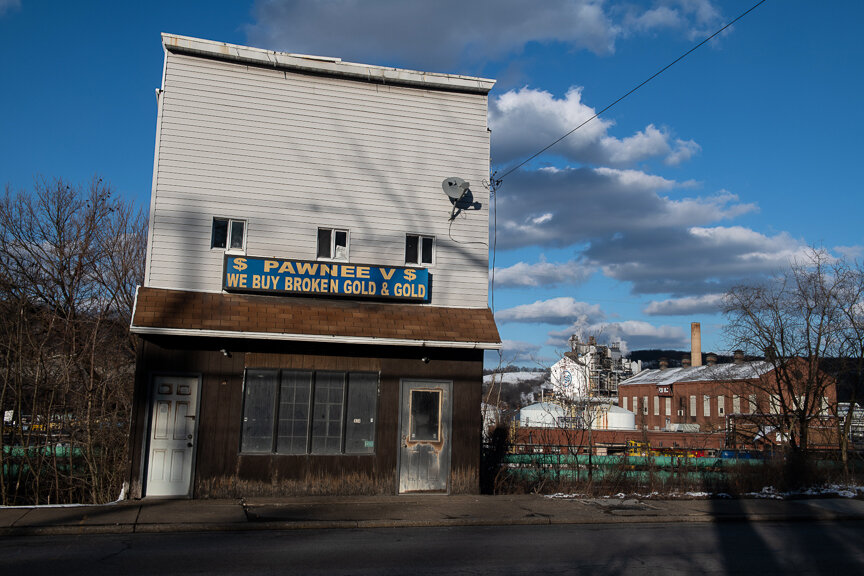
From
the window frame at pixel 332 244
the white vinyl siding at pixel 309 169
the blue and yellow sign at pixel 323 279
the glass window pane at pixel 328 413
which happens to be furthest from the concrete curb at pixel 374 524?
the window frame at pixel 332 244

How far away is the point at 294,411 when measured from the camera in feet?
50.4

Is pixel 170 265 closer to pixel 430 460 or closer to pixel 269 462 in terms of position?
pixel 269 462

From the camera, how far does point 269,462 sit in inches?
590

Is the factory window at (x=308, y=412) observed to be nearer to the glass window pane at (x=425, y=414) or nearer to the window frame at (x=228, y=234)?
the glass window pane at (x=425, y=414)

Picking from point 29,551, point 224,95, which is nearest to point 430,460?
point 29,551

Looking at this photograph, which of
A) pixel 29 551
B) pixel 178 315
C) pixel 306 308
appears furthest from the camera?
A: pixel 306 308

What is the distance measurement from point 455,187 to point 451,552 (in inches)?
A: 350

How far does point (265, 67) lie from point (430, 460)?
9.56 meters

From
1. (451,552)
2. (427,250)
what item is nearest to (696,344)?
(427,250)

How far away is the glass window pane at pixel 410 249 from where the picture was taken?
16875 millimetres

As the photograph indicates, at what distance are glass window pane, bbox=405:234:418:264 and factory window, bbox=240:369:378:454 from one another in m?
2.89

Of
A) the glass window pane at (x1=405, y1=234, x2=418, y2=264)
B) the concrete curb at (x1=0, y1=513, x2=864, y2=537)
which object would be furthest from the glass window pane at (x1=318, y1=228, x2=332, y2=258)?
the concrete curb at (x1=0, y1=513, x2=864, y2=537)

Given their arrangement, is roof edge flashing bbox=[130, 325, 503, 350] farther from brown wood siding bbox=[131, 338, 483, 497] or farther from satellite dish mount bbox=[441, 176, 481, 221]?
satellite dish mount bbox=[441, 176, 481, 221]

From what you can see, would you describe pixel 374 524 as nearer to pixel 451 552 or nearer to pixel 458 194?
pixel 451 552
